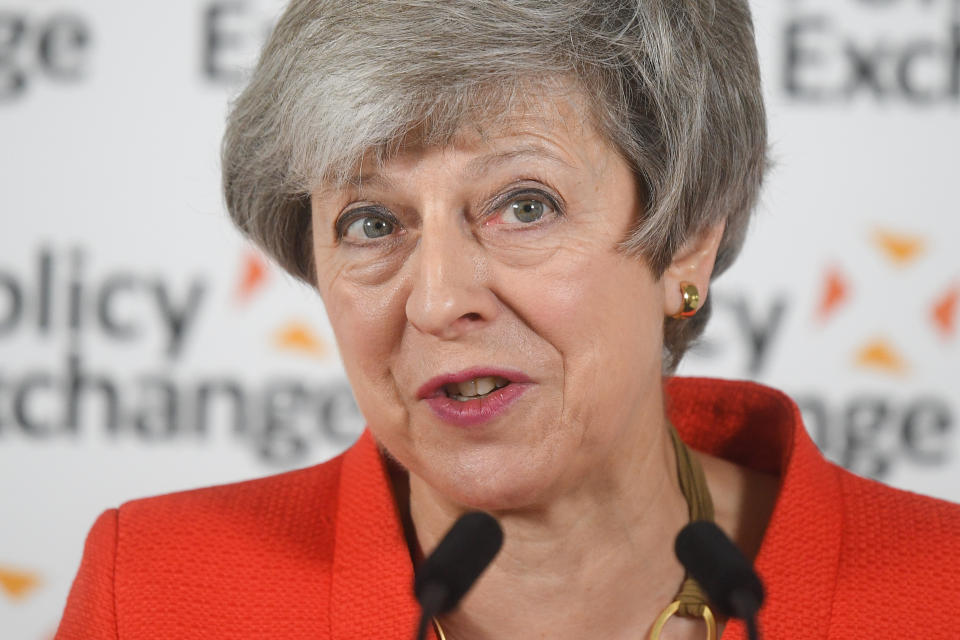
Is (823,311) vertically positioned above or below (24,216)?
below

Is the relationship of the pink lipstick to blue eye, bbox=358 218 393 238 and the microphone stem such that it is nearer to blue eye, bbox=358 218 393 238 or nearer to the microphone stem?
blue eye, bbox=358 218 393 238

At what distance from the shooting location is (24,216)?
9.55 ft

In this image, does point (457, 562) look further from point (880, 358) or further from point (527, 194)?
point (880, 358)

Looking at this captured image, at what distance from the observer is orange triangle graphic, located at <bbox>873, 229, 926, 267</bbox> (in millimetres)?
2881

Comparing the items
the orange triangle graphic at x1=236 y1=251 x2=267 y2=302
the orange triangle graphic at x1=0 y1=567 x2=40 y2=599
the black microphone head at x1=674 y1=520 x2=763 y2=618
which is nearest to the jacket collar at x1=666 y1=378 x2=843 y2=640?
the black microphone head at x1=674 y1=520 x2=763 y2=618

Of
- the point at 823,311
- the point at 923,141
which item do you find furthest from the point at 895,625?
the point at 923,141

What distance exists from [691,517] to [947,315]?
1340 mm

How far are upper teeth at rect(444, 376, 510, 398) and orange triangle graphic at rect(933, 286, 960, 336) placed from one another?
5.54 ft

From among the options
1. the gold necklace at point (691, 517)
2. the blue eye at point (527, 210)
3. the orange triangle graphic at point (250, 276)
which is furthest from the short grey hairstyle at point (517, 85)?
the orange triangle graphic at point (250, 276)

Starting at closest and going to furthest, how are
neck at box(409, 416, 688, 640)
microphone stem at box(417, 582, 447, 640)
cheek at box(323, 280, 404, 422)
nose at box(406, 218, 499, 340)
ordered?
1. microphone stem at box(417, 582, 447, 640)
2. nose at box(406, 218, 499, 340)
3. cheek at box(323, 280, 404, 422)
4. neck at box(409, 416, 688, 640)

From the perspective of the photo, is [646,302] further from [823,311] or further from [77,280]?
[77,280]

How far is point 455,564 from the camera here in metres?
1.23

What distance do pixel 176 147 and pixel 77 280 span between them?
38cm

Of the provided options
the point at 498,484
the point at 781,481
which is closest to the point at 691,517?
the point at 781,481
